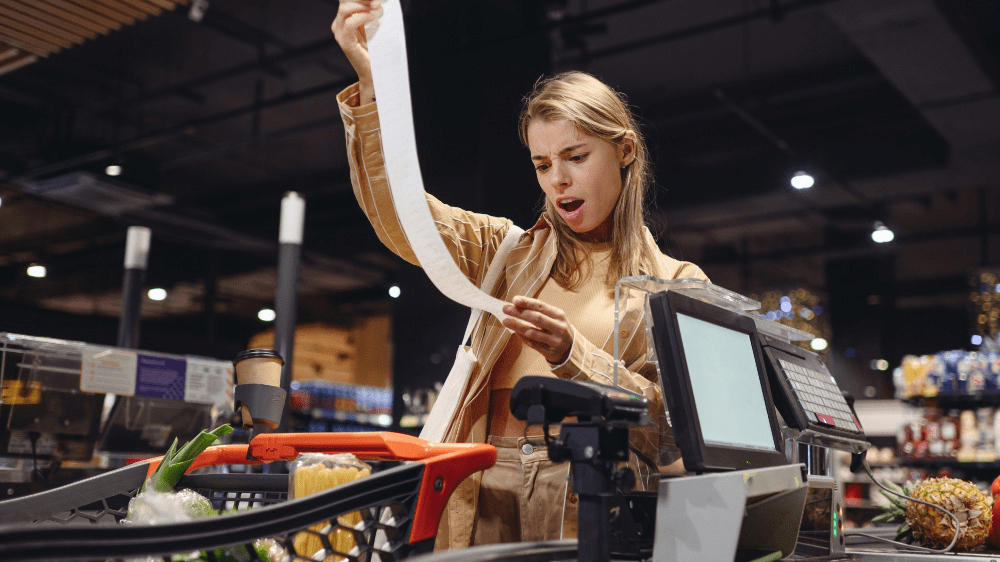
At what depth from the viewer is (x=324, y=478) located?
3.77 feet

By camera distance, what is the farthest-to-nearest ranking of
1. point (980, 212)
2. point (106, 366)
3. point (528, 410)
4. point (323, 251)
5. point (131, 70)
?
point (323, 251)
point (980, 212)
point (131, 70)
point (106, 366)
point (528, 410)

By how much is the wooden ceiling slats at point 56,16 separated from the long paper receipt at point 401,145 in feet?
8.86

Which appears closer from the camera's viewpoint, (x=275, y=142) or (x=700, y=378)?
(x=700, y=378)

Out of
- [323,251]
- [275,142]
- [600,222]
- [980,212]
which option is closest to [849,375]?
[980,212]

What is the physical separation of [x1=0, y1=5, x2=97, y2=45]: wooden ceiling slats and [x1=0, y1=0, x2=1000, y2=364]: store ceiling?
0.01 m

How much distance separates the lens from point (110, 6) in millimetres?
3299

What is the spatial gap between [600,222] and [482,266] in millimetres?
249

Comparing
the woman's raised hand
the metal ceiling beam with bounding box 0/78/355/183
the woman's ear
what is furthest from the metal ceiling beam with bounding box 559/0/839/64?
the woman's raised hand

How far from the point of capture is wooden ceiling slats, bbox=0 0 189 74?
128 inches

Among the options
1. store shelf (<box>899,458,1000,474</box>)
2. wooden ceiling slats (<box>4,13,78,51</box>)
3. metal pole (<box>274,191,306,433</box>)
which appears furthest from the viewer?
store shelf (<box>899,458,1000,474</box>)

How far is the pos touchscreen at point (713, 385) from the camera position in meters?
1.03

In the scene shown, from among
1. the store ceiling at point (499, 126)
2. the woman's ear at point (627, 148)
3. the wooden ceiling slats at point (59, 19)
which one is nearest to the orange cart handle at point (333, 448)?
the woman's ear at point (627, 148)

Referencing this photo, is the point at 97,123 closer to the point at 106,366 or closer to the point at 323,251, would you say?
the point at 323,251

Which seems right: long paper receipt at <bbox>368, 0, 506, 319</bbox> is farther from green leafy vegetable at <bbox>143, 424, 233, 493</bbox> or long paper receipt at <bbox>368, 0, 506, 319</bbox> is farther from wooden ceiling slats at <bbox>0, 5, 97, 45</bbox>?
wooden ceiling slats at <bbox>0, 5, 97, 45</bbox>
